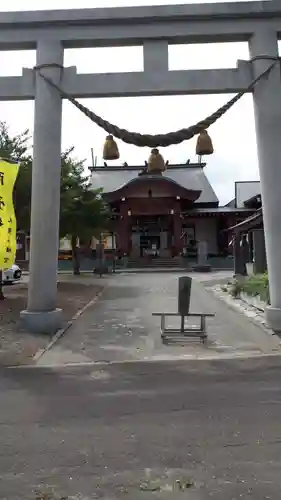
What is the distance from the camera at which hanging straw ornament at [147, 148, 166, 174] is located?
363 inches

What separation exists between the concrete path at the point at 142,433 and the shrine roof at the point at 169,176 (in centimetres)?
3504

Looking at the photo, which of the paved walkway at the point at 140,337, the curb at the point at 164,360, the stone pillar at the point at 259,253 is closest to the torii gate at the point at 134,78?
the paved walkway at the point at 140,337

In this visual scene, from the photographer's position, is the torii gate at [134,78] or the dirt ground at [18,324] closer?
the dirt ground at [18,324]

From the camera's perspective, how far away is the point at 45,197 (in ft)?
29.2

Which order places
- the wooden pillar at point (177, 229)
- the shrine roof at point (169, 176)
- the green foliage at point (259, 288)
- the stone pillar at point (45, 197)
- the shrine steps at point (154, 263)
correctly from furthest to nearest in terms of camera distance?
the shrine roof at point (169, 176) < the wooden pillar at point (177, 229) < the shrine steps at point (154, 263) < the green foliage at point (259, 288) < the stone pillar at point (45, 197)

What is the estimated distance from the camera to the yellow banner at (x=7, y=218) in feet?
27.2

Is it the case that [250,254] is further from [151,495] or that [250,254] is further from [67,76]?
[151,495]

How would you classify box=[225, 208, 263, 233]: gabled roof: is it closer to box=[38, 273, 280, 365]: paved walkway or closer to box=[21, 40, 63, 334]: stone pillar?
box=[38, 273, 280, 365]: paved walkway

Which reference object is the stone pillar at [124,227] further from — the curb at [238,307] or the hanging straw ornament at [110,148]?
the hanging straw ornament at [110,148]

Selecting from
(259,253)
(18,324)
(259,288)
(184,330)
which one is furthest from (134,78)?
(259,253)

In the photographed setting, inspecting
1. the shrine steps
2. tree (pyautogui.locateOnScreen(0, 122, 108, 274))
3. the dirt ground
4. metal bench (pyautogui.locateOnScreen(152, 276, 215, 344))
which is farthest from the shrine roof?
metal bench (pyautogui.locateOnScreen(152, 276, 215, 344))

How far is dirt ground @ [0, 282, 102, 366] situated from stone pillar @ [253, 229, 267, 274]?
635cm

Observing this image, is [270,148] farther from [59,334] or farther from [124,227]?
[124,227]

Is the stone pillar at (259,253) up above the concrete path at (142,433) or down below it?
above
